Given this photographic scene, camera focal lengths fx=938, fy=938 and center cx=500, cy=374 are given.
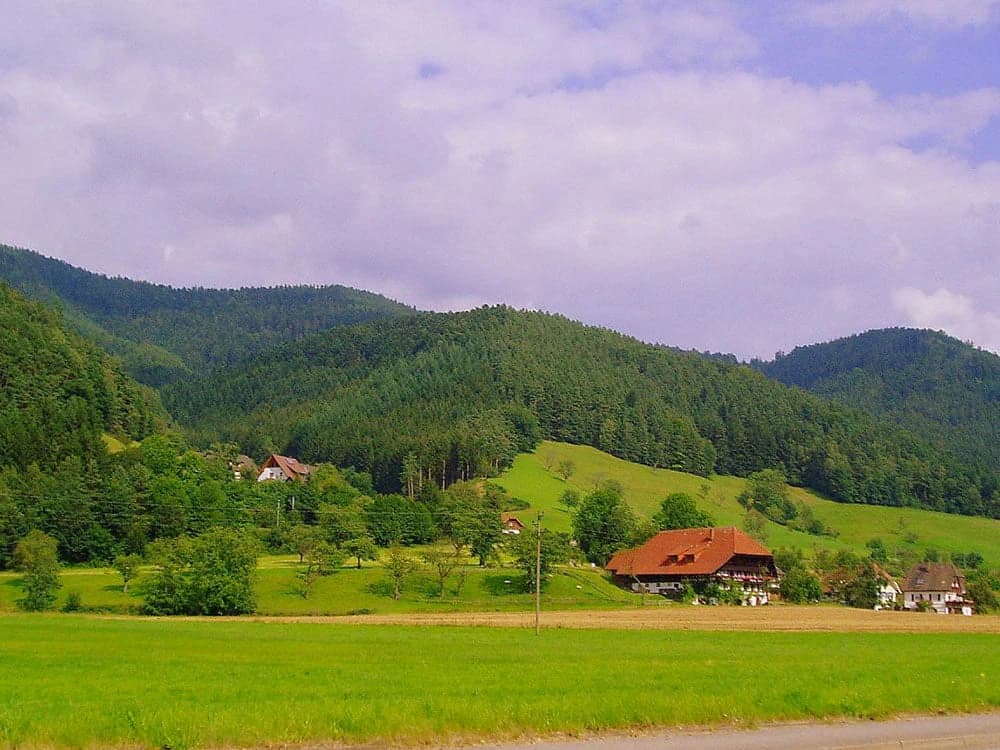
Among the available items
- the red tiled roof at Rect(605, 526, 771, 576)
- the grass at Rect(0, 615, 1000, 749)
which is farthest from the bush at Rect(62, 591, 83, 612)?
the red tiled roof at Rect(605, 526, 771, 576)

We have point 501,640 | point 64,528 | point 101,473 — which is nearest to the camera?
point 501,640

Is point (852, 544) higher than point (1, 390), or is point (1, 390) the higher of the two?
point (1, 390)

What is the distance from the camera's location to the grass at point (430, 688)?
18.9 meters

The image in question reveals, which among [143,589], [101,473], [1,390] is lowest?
[143,589]

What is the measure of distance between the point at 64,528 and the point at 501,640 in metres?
74.5

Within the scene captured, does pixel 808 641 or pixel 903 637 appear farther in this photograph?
pixel 903 637

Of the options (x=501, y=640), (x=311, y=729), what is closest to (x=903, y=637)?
(x=501, y=640)

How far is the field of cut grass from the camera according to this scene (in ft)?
293

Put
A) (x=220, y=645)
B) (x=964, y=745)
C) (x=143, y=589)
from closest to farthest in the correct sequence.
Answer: (x=964, y=745) < (x=220, y=645) < (x=143, y=589)

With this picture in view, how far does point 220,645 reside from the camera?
46.5 metres

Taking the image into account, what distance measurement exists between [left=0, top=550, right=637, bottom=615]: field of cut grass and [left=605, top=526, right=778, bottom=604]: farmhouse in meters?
8.36

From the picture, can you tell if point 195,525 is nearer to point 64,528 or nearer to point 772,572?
point 64,528

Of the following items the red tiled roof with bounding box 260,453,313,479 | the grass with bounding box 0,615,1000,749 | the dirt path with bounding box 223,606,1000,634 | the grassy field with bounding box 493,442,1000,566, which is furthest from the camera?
the red tiled roof with bounding box 260,453,313,479

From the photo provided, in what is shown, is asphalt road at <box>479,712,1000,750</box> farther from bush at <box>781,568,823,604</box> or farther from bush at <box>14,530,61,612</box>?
bush at <box>781,568,823,604</box>
